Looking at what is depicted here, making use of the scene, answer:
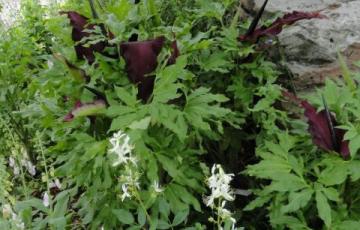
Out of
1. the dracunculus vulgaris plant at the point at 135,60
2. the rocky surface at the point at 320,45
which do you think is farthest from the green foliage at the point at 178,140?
the rocky surface at the point at 320,45

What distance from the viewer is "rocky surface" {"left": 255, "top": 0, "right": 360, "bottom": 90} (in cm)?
278

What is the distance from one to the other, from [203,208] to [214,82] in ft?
2.17

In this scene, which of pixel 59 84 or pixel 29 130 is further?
pixel 29 130

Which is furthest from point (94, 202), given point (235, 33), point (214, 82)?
point (235, 33)

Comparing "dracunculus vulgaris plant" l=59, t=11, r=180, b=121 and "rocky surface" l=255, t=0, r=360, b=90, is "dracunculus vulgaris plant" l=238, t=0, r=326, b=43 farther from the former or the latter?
"dracunculus vulgaris plant" l=59, t=11, r=180, b=121

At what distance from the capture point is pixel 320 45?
2.81 m

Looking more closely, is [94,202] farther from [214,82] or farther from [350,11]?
[350,11]

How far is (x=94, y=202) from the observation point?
2389mm

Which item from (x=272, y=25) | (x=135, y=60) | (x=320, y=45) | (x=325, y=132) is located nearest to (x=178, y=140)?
(x=135, y=60)

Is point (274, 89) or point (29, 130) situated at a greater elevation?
point (274, 89)

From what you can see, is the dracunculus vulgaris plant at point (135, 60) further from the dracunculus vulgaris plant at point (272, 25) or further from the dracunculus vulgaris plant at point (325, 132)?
the dracunculus vulgaris plant at point (325, 132)

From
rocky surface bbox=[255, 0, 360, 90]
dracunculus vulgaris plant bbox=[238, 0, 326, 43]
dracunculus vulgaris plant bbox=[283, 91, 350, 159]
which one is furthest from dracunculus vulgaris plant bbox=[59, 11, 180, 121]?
rocky surface bbox=[255, 0, 360, 90]

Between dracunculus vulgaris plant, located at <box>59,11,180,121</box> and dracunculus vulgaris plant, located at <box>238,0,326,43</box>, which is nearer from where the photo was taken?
dracunculus vulgaris plant, located at <box>59,11,180,121</box>

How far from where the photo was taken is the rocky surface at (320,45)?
9.12ft
